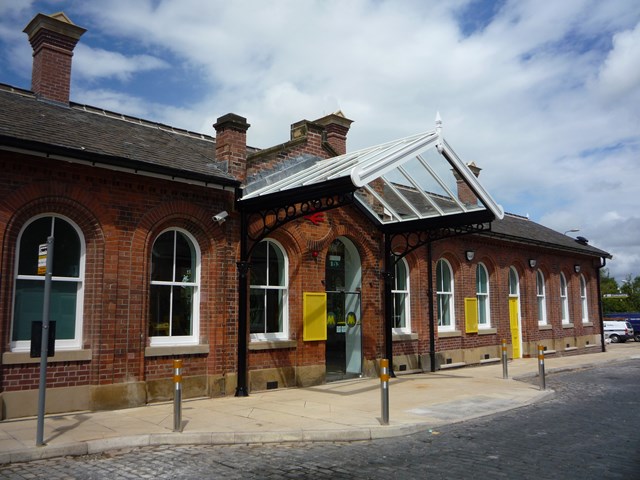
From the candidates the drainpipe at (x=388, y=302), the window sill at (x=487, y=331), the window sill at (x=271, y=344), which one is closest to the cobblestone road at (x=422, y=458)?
the window sill at (x=271, y=344)

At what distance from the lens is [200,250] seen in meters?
11.8

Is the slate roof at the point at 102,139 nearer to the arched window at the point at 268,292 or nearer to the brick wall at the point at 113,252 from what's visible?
the brick wall at the point at 113,252

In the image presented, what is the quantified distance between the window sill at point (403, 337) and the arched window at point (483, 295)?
493 centimetres

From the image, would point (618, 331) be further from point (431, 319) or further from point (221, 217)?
point (221, 217)

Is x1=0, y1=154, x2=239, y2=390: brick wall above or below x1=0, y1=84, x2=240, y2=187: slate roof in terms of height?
below

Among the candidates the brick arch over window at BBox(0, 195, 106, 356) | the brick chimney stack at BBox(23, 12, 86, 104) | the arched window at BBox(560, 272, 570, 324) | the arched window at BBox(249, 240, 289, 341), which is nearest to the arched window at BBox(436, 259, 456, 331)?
the arched window at BBox(249, 240, 289, 341)

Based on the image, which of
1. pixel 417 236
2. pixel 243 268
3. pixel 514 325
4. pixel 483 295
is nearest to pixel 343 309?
pixel 417 236

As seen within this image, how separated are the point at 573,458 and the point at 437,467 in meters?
1.81

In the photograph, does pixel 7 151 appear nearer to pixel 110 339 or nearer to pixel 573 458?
pixel 110 339

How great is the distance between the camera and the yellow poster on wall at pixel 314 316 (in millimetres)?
13500

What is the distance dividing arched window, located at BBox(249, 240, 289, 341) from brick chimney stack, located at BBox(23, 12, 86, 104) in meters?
5.63

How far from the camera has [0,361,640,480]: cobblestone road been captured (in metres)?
6.34

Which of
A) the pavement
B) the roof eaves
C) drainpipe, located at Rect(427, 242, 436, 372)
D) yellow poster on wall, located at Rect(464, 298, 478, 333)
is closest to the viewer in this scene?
the pavement

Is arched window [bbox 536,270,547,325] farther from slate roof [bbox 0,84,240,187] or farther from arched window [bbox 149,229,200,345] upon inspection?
arched window [bbox 149,229,200,345]
